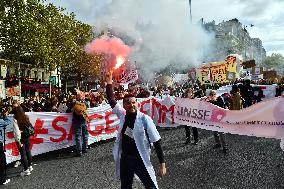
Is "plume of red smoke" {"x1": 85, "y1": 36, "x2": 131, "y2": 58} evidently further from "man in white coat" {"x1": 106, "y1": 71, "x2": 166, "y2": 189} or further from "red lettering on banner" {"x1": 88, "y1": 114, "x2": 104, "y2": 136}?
"red lettering on banner" {"x1": 88, "y1": 114, "x2": 104, "y2": 136}

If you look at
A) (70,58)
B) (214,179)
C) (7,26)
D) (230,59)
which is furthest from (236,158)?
(70,58)

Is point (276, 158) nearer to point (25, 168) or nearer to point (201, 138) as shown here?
point (201, 138)

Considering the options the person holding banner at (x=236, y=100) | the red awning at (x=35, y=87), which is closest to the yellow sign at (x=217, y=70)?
the person holding banner at (x=236, y=100)

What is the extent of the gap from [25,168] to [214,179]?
428 centimetres

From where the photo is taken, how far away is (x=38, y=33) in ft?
97.7

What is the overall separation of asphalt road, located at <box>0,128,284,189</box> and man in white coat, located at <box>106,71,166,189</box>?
208cm

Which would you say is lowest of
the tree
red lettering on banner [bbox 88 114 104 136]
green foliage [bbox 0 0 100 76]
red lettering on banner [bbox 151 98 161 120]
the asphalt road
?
the asphalt road

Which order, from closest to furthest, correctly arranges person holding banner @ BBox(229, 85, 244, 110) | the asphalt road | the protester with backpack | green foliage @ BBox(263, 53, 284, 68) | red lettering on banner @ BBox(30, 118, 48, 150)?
1. the asphalt road
2. the protester with backpack
3. red lettering on banner @ BBox(30, 118, 48, 150)
4. person holding banner @ BBox(229, 85, 244, 110)
5. green foliage @ BBox(263, 53, 284, 68)

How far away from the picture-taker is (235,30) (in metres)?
175

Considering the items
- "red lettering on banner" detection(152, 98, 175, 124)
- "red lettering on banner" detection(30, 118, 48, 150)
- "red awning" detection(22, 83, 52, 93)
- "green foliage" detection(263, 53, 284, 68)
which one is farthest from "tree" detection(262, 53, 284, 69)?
"red lettering on banner" detection(30, 118, 48, 150)

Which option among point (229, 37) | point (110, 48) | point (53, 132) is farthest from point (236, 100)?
point (229, 37)

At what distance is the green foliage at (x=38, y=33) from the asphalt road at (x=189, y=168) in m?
20.1

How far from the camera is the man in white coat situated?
4.99 metres

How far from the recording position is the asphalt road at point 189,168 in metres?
7.20
